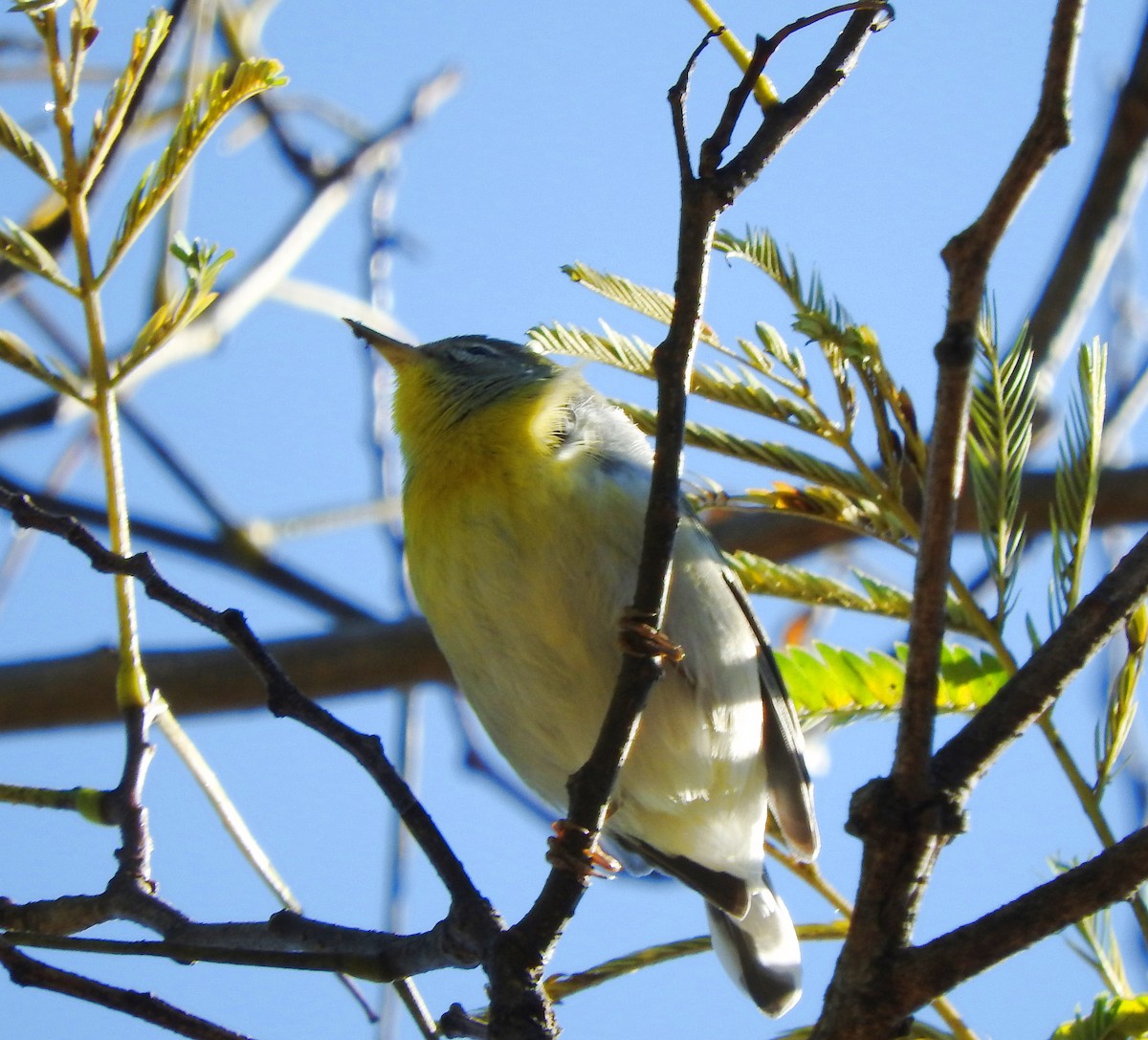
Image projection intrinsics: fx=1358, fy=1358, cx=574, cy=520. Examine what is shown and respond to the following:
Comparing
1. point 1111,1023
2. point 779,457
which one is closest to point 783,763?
point 779,457

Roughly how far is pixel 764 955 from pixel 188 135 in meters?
2.79

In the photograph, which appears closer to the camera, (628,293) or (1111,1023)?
(1111,1023)

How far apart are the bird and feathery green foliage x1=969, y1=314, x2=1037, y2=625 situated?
93 cm

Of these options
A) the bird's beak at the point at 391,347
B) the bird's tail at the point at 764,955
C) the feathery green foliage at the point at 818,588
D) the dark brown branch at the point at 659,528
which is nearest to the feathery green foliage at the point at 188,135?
the dark brown branch at the point at 659,528

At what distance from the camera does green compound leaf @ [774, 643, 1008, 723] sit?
2.62 m

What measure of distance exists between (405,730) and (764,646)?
113 cm

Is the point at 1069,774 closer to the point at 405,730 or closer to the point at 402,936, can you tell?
the point at 402,936

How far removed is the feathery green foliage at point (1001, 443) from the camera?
2146mm

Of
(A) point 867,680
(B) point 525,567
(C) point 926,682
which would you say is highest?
(B) point 525,567

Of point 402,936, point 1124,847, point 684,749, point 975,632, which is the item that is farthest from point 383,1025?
point 1124,847

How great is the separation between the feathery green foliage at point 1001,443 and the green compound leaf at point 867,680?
432 millimetres

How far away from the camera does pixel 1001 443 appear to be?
2201mm

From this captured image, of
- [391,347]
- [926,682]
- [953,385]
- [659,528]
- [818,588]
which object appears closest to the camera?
[953,385]

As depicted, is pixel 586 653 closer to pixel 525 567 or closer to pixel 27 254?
pixel 525 567
